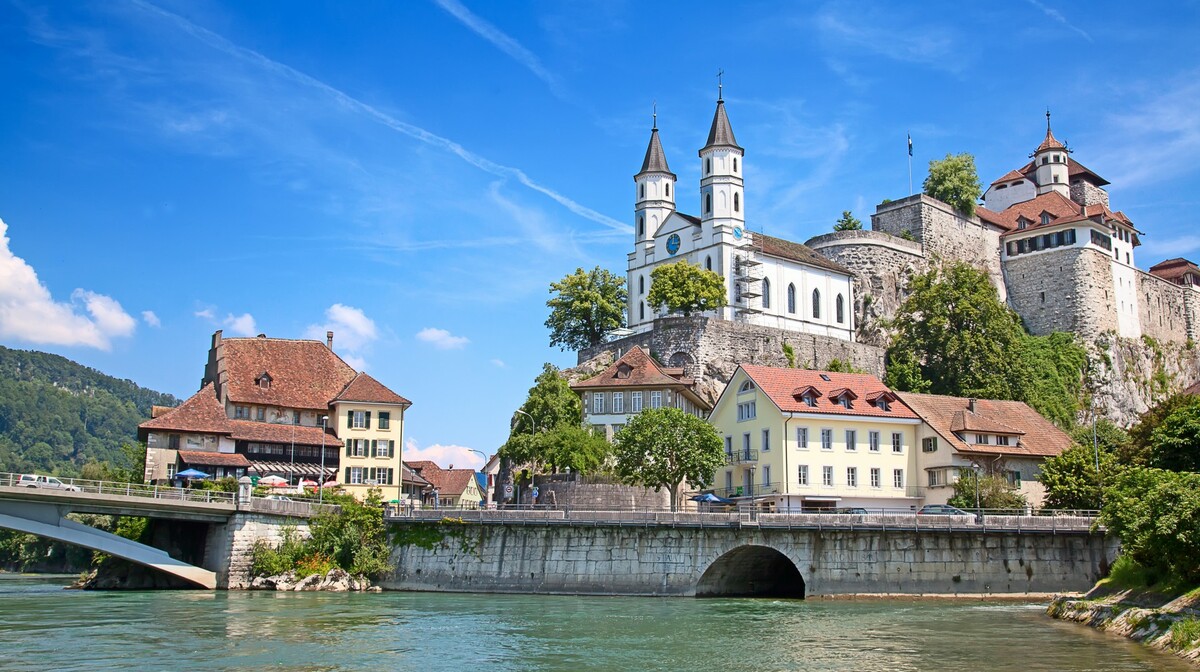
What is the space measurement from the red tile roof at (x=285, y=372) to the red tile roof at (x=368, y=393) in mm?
1725

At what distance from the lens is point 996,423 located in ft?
216

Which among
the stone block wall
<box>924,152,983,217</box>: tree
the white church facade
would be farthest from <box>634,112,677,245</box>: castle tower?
<box>924,152,983,217</box>: tree

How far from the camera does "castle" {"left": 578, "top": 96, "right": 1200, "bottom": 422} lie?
8481 centimetres

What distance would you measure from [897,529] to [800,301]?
40477 millimetres

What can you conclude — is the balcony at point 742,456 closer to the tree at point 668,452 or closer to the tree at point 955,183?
the tree at point 668,452

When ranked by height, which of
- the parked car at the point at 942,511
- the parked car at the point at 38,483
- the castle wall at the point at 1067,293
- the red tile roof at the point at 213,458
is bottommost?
the parked car at the point at 942,511

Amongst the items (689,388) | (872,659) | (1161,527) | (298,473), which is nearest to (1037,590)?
(1161,527)

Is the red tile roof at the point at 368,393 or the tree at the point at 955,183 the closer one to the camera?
the red tile roof at the point at 368,393

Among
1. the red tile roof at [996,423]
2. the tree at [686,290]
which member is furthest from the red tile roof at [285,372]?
the red tile roof at [996,423]

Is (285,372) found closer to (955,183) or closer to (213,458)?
(213,458)

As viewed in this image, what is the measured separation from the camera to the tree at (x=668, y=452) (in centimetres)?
5884

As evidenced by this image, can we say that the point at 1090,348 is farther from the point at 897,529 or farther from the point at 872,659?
the point at 872,659

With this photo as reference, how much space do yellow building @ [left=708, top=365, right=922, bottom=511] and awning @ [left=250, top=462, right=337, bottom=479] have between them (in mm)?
22400

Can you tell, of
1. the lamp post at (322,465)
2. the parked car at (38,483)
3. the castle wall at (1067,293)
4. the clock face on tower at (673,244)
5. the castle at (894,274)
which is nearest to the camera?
the parked car at (38,483)
